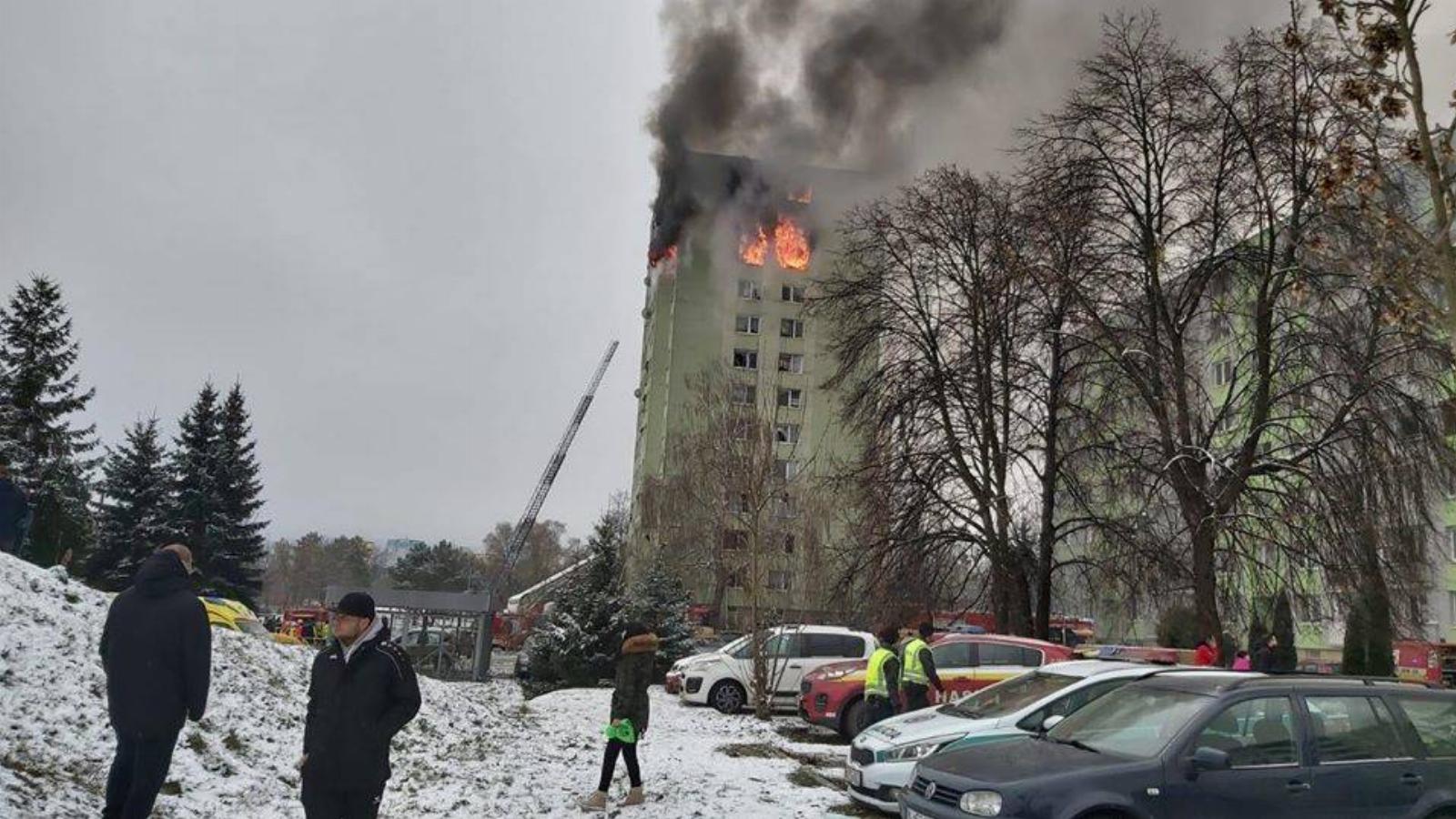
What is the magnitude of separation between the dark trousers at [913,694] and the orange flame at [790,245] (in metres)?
57.7

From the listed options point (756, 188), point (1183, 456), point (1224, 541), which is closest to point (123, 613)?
point (1183, 456)

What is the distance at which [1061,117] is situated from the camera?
71.8ft

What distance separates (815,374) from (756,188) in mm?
14391

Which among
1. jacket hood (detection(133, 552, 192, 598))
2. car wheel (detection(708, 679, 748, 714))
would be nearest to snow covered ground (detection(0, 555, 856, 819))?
jacket hood (detection(133, 552, 192, 598))

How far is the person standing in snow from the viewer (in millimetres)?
8570

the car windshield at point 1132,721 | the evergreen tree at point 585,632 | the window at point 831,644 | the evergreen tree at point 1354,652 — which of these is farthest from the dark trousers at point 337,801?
the evergreen tree at point 1354,652

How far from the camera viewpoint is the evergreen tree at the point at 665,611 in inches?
1144

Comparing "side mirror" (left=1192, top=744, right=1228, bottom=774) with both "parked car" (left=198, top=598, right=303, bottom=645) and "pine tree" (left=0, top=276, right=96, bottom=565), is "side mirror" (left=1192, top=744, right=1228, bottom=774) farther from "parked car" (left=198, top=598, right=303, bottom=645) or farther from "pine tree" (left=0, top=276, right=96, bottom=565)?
"pine tree" (left=0, top=276, right=96, bottom=565)

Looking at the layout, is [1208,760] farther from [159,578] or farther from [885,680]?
[159,578]

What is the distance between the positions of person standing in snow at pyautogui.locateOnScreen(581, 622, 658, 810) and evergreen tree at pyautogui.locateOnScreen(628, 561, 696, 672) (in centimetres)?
1945

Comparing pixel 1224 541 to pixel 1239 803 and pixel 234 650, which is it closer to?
pixel 1239 803

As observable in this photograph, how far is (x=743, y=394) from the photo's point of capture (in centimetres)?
2295

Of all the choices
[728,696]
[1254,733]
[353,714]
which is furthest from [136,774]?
[728,696]

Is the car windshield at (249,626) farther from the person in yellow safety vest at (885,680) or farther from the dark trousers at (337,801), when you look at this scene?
the dark trousers at (337,801)
